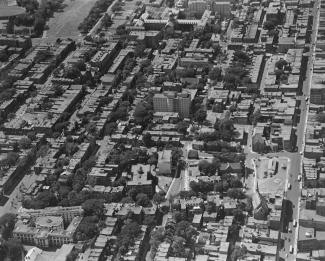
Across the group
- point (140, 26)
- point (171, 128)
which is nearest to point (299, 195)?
point (171, 128)

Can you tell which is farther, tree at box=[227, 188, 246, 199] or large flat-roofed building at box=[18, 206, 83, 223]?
tree at box=[227, 188, 246, 199]

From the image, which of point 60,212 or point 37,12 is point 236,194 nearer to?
point 60,212

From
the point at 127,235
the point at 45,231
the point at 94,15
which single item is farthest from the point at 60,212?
the point at 94,15

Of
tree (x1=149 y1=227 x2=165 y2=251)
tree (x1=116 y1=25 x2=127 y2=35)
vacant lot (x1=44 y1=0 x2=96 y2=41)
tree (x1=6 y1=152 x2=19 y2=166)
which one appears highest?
tree (x1=149 y1=227 x2=165 y2=251)

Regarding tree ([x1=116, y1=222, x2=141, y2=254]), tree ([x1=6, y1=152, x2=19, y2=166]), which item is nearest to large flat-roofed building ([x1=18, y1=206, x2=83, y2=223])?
tree ([x1=116, y1=222, x2=141, y2=254])

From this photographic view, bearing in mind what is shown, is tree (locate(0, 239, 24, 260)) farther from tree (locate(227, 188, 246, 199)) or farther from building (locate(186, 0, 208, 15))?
building (locate(186, 0, 208, 15))

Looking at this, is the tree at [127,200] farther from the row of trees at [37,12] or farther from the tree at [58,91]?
the row of trees at [37,12]

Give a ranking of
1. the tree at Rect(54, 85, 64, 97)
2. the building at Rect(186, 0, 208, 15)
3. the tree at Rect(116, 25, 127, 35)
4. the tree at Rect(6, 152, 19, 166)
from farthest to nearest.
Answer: the building at Rect(186, 0, 208, 15) < the tree at Rect(116, 25, 127, 35) < the tree at Rect(54, 85, 64, 97) < the tree at Rect(6, 152, 19, 166)
